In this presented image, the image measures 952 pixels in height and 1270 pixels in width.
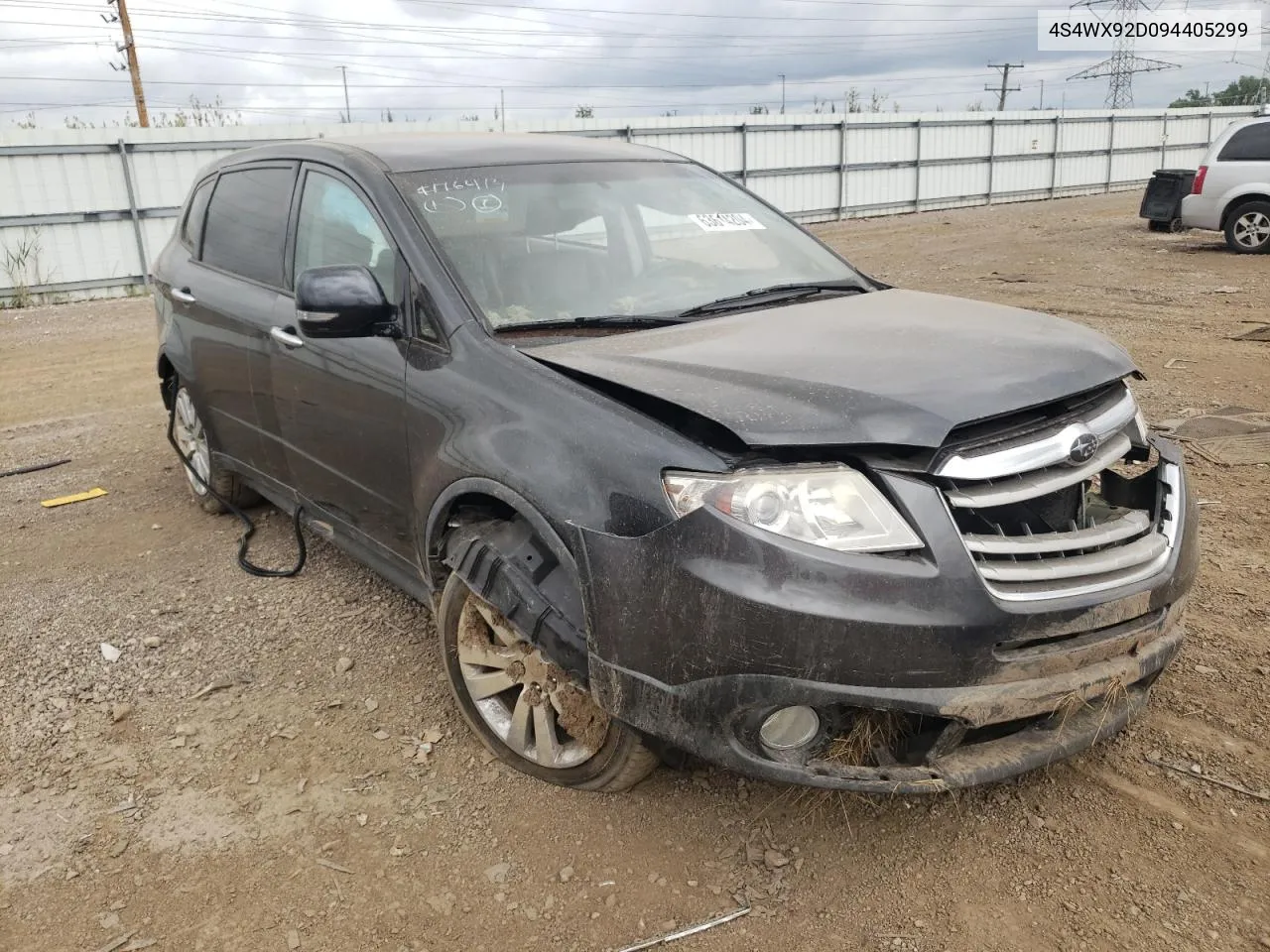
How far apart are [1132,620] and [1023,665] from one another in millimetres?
390

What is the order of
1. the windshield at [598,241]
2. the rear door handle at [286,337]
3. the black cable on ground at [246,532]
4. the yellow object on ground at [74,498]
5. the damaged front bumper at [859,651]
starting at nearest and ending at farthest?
the damaged front bumper at [859,651]
the windshield at [598,241]
the rear door handle at [286,337]
the black cable on ground at [246,532]
the yellow object on ground at [74,498]

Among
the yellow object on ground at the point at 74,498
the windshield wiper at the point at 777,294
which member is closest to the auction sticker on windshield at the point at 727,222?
the windshield wiper at the point at 777,294

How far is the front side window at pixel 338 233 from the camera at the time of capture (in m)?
3.33

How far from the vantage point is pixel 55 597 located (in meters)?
4.34

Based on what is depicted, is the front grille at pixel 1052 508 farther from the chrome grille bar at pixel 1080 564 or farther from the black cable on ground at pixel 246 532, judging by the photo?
the black cable on ground at pixel 246 532

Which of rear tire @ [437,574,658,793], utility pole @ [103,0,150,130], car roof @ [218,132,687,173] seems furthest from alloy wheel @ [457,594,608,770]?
utility pole @ [103,0,150,130]

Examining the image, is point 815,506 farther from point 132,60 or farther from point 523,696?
point 132,60

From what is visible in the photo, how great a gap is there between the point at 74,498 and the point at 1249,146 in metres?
14.4

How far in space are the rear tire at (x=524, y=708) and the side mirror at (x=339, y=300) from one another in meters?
0.82

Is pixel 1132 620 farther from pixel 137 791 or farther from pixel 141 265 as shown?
pixel 141 265

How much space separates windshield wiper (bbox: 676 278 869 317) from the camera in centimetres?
325

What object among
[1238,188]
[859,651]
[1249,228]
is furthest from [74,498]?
[1249,228]

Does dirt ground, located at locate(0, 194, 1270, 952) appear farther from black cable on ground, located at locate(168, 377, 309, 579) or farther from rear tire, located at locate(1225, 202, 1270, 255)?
rear tire, located at locate(1225, 202, 1270, 255)

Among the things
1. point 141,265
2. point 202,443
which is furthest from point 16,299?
point 202,443
